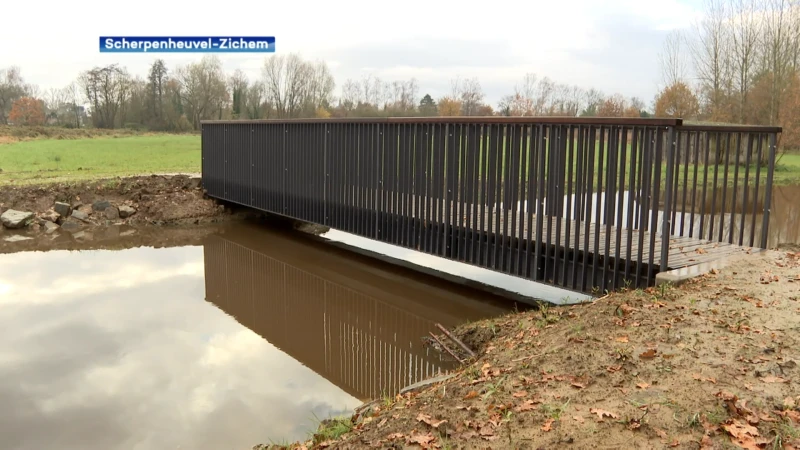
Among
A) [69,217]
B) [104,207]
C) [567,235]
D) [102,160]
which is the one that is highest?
[567,235]

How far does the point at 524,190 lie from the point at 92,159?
2375 centimetres

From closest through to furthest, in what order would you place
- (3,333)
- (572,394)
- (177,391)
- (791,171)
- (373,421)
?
(572,394)
(373,421)
(177,391)
(3,333)
(791,171)

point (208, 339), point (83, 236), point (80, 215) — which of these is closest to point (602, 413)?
point (208, 339)

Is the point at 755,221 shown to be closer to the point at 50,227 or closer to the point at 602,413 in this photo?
the point at 602,413

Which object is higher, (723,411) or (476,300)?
(723,411)

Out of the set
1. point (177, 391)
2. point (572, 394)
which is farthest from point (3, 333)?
point (572, 394)

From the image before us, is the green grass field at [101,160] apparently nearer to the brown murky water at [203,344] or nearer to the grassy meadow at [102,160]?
the grassy meadow at [102,160]

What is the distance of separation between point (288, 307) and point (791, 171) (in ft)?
77.0

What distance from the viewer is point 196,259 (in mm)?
11234

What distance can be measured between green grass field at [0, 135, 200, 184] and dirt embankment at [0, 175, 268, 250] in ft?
8.13

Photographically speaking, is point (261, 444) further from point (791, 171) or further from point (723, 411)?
point (791, 171)

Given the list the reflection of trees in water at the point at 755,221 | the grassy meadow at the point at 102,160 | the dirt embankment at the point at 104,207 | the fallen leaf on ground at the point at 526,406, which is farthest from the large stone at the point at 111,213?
the fallen leaf on ground at the point at 526,406

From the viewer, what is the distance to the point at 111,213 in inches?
572

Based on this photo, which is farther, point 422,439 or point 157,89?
point 157,89
